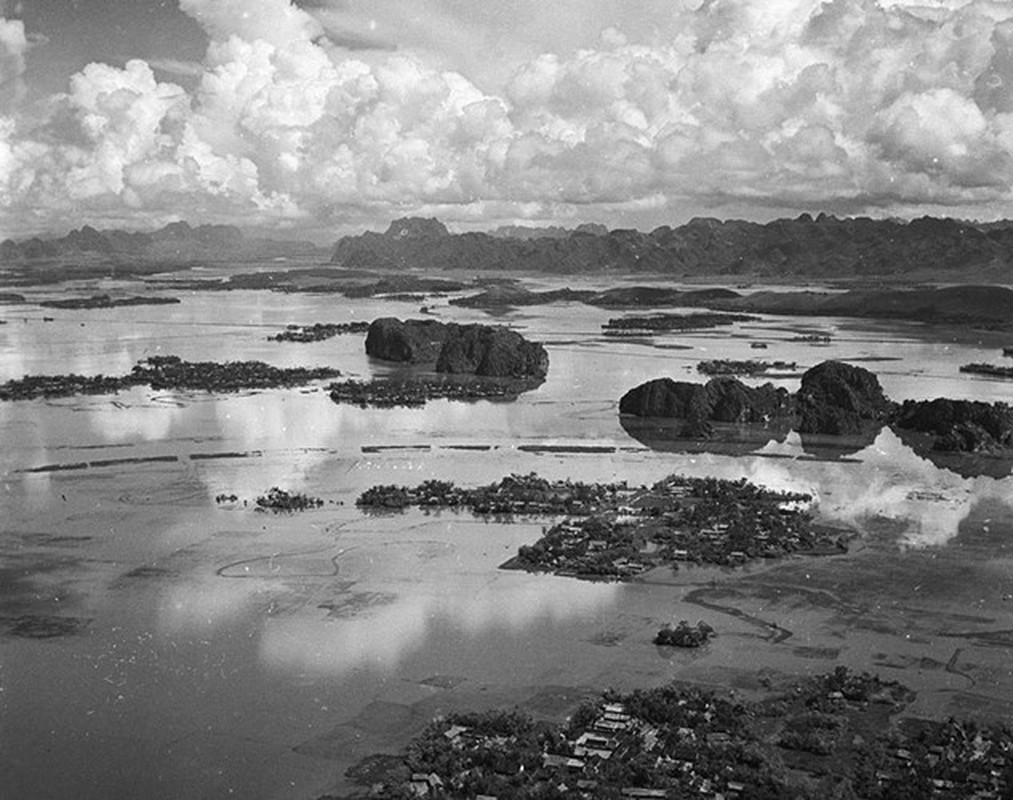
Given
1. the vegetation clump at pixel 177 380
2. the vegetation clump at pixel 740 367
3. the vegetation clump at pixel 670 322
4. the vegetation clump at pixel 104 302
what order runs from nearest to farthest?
the vegetation clump at pixel 177 380 → the vegetation clump at pixel 740 367 → the vegetation clump at pixel 670 322 → the vegetation clump at pixel 104 302

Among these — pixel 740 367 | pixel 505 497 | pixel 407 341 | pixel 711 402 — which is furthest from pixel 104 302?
pixel 505 497

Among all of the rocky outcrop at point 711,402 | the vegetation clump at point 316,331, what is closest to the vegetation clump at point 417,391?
the rocky outcrop at point 711,402

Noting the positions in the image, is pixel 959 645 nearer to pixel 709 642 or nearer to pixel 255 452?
pixel 709 642

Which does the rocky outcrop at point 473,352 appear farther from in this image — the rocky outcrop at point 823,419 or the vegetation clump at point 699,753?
the vegetation clump at point 699,753

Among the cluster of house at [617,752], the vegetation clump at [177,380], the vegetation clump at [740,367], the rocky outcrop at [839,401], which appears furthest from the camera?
the vegetation clump at [740,367]

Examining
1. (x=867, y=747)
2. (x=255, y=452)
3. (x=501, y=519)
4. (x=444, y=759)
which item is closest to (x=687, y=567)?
(x=501, y=519)

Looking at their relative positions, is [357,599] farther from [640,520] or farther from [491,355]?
[491,355]

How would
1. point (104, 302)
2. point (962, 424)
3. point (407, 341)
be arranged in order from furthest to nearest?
point (104, 302) → point (407, 341) → point (962, 424)
